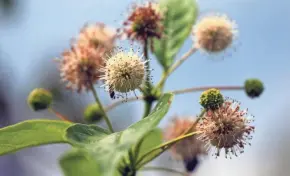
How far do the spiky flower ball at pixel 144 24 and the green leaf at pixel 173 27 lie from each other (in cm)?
12

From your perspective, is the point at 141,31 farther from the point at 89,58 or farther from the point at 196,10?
the point at 196,10

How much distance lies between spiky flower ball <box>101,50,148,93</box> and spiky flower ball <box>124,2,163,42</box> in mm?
520

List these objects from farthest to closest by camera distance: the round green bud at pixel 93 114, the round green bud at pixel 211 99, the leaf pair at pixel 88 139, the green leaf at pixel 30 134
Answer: the round green bud at pixel 93 114 < the round green bud at pixel 211 99 < the green leaf at pixel 30 134 < the leaf pair at pixel 88 139

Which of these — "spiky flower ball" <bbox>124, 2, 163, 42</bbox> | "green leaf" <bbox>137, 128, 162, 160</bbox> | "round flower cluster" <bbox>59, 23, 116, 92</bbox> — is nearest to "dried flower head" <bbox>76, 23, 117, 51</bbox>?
"round flower cluster" <bbox>59, 23, 116, 92</bbox>

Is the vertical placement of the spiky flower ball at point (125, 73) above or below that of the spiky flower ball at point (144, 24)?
below

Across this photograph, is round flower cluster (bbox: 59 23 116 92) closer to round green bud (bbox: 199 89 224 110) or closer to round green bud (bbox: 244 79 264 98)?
round green bud (bbox: 199 89 224 110)

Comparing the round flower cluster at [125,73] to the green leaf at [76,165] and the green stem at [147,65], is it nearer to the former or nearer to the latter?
the green stem at [147,65]

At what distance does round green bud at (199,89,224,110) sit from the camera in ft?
9.55

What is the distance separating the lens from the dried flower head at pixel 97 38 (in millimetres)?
3822

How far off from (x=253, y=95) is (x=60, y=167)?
4.49 ft

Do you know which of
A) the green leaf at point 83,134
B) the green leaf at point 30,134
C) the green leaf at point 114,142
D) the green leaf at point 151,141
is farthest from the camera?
the green leaf at point 151,141

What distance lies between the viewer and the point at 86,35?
3.89m

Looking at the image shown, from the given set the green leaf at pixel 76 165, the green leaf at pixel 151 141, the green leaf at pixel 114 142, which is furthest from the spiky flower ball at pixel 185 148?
the green leaf at pixel 114 142

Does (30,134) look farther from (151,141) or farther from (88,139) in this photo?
(151,141)
